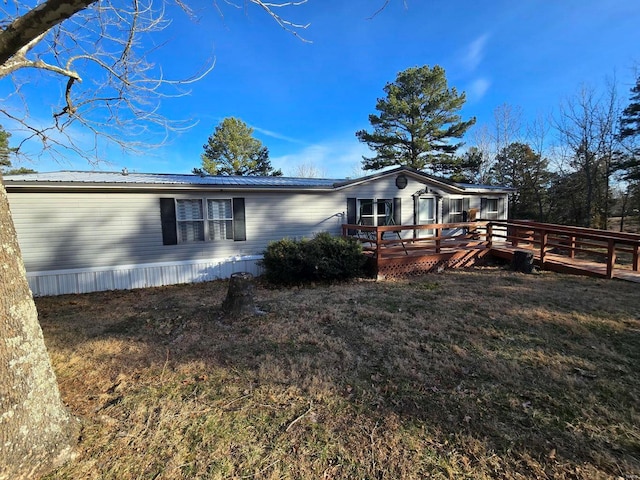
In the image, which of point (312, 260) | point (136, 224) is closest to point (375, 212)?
point (312, 260)

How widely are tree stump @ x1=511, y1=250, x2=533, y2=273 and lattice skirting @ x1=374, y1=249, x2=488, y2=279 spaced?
46.3 inches

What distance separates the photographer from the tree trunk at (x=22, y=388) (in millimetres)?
1835

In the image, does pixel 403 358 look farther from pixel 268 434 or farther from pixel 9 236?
pixel 9 236

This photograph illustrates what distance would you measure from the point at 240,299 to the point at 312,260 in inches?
106

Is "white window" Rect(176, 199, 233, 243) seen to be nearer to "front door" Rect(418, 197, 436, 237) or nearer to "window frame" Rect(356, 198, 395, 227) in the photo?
"window frame" Rect(356, 198, 395, 227)

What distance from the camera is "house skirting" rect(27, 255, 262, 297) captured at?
7188mm

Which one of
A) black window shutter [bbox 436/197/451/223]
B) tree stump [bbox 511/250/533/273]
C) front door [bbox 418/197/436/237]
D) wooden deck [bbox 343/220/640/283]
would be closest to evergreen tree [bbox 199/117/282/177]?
front door [bbox 418/197/436/237]

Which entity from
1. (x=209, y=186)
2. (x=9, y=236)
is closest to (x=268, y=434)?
(x=9, y=236)

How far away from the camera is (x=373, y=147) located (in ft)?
71.9

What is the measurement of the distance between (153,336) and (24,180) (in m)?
5.48

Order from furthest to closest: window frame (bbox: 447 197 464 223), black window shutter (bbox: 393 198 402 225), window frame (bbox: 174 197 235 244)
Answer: window frame (bbox: 447 197 464 223) → black window shutter (bbox: 393 198 402 225) → window frame (bbox: 174 197 235 244)

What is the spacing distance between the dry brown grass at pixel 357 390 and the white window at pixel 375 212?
5.62 m

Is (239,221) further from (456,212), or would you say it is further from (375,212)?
(456,212)

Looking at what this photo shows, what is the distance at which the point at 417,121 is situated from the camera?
67.5 ft
